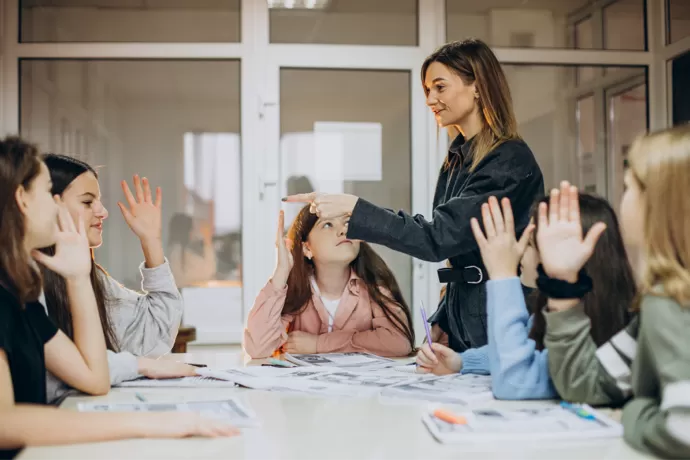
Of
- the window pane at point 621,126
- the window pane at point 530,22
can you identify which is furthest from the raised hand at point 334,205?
the window pane at point 621,126

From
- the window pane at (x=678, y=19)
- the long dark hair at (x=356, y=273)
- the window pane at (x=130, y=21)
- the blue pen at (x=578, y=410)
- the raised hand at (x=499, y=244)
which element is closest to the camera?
the blue pen at (x=578, y=410)

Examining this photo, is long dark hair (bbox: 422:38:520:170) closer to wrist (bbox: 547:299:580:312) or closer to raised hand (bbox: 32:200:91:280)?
wrist (bbox: 547:299:580:312)

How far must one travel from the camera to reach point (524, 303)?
54.9 inches

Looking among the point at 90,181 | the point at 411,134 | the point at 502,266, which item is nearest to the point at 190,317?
the point at 411,134

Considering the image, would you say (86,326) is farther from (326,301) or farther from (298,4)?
(298,4)

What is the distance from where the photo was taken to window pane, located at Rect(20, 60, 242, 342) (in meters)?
4.00

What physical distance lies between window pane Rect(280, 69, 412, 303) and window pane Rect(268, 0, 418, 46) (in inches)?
7.5

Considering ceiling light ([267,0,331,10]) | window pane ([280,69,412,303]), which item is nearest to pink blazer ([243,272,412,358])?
window pane ([280,69,412,303])

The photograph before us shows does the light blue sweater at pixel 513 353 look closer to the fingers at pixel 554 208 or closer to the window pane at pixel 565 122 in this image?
the fingers at pixel 554 208

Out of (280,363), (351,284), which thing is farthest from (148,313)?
(351,284)

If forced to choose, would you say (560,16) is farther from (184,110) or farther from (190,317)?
(190,317)

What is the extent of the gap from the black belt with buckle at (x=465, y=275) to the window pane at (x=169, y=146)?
2.28 metres

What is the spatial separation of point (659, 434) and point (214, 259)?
335 centimetres

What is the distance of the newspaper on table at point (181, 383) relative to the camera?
5.15ft
